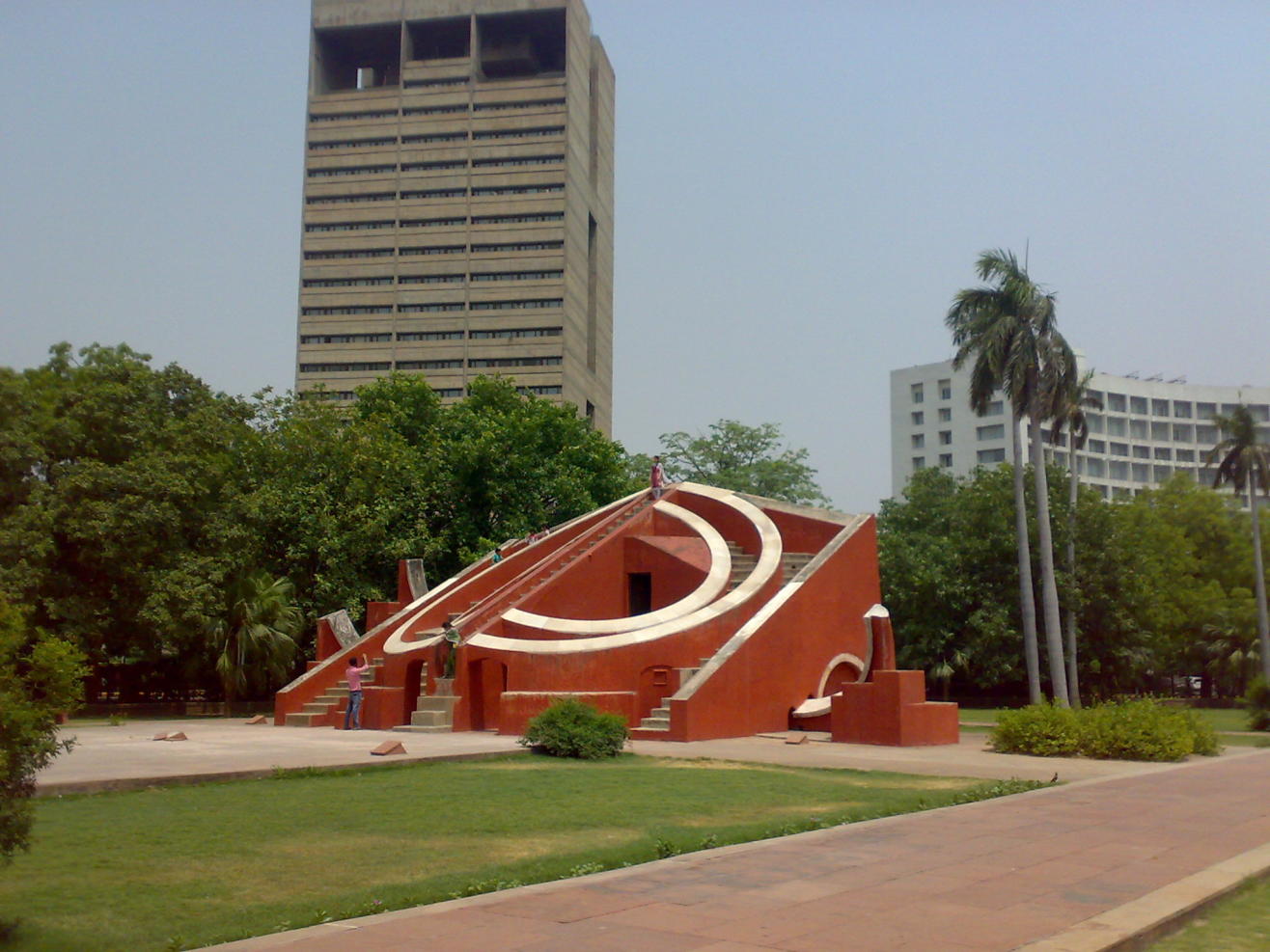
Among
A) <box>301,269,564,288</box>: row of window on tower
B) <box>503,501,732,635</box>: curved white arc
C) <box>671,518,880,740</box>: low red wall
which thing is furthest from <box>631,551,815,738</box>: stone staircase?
<box>301,269,564,288</box>: row of window on tower

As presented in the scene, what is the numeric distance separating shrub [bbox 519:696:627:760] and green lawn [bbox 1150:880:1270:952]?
7.26 meters

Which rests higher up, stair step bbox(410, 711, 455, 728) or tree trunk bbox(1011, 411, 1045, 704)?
tree trunk bbox(1011, 411, 1045, 704)

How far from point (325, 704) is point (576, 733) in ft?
24.9

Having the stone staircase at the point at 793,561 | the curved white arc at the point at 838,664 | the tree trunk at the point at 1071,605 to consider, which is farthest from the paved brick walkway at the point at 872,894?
the tree trunk at the point at 1071,605

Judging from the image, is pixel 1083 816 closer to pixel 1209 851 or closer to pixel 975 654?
pixel 1209 851

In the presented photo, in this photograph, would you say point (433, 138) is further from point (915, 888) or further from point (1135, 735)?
point (915, 888)

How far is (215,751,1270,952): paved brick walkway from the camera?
15.7 ft

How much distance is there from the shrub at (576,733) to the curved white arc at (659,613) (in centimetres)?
417

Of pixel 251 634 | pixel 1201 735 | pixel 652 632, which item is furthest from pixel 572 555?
pixel 1201 735

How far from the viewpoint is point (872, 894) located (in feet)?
18.6

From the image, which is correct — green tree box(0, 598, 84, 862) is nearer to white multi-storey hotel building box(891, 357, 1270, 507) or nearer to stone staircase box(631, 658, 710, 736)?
stone staircase box(631, 658, 710, 736)

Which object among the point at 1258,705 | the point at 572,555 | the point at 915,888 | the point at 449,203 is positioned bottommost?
the point at 915,888

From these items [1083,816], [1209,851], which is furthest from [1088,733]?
[1209,851]

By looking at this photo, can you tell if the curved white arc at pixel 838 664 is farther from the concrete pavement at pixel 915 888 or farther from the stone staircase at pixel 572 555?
the concrete pavement at pixel 915 888
